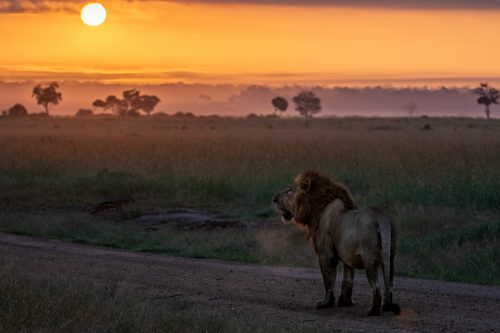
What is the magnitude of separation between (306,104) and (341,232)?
132131 mm

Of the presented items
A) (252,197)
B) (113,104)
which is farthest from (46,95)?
(252,197)

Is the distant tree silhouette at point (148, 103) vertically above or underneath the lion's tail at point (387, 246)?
above

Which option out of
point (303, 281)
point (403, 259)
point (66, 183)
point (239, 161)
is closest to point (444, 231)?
point (403, 259)

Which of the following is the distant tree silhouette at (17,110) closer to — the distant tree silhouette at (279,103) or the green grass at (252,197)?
the distant tree silhouette at (279,103)

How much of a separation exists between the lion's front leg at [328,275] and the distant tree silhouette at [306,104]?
13106cm

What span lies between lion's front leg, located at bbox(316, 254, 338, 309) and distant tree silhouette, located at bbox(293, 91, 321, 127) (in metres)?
131

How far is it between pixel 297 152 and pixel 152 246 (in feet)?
53.2

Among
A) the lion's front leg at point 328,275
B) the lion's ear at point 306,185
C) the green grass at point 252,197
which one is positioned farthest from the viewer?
the green grass at point 252,197

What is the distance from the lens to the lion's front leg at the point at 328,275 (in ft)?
30.0

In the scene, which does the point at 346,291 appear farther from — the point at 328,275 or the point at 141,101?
the point at 141,101

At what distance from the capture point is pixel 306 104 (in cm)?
14025

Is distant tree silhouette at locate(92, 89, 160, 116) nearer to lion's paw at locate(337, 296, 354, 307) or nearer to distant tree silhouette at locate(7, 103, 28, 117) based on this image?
distant tree silhouette at locate(7, 103, 28, 117)

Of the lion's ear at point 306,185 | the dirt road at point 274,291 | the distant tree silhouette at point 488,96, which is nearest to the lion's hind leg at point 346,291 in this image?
the dirt road at point 274,291

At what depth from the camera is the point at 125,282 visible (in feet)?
35.8
